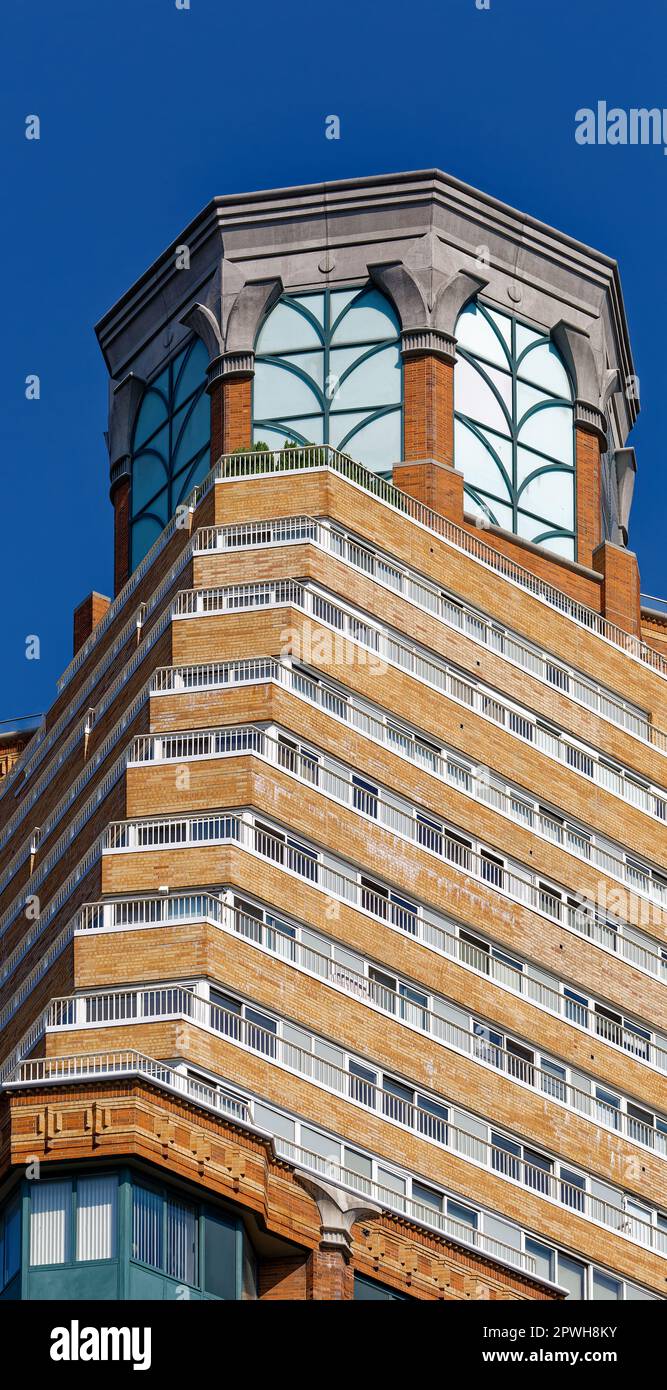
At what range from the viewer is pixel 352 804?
81.9 meters

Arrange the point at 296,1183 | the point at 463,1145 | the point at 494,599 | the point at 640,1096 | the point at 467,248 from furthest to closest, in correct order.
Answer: the point at 467,248
the point at 494,599
the point at 640,1096
the point at 463,1145
the point at 296,1183

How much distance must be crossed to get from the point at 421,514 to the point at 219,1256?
2953cm

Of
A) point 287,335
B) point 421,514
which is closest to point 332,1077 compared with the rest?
point 421,514

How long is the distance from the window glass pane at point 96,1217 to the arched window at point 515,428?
33.6 m

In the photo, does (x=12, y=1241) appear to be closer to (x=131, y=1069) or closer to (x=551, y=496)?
(x=131, y=1069)

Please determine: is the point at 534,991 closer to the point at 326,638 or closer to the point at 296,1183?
the point at 326,638

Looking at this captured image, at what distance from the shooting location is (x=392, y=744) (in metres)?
84.6

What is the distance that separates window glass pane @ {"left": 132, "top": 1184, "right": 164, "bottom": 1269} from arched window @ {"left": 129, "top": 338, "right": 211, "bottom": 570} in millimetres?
34721

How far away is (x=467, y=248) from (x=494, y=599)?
449 inches

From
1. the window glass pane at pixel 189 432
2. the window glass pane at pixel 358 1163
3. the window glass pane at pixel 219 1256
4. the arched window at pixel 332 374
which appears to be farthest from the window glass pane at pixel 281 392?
the window glass pane at pixel 219 1256

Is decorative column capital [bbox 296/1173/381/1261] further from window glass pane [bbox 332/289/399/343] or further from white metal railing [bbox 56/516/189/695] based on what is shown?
window glass pane [bbox 332/289/399/343]


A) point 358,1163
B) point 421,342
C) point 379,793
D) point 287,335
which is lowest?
point 358,1163

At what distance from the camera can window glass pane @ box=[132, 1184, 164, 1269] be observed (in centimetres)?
6481
